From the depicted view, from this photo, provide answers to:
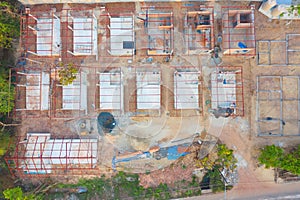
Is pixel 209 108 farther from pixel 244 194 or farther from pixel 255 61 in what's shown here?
pixel 244 194

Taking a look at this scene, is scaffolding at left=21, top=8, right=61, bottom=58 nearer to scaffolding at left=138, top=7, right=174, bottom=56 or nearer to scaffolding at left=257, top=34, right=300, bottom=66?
scaffolding at left=138, top=7, right=174, bottom=56

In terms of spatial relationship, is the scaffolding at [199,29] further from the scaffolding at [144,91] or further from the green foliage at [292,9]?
the green foliage at [292,9]

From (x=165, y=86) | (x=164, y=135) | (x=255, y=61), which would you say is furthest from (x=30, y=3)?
(x=255, y=61)

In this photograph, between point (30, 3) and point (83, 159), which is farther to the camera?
point (30, 3)

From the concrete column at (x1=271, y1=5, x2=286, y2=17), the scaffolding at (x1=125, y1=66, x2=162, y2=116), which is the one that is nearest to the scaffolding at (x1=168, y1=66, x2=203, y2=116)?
the scaffolding at (x1=125, y1=66, x2=162, y2=116)

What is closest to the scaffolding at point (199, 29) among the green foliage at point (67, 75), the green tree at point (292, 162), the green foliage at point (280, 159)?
the green foliage at point (280, 159)
